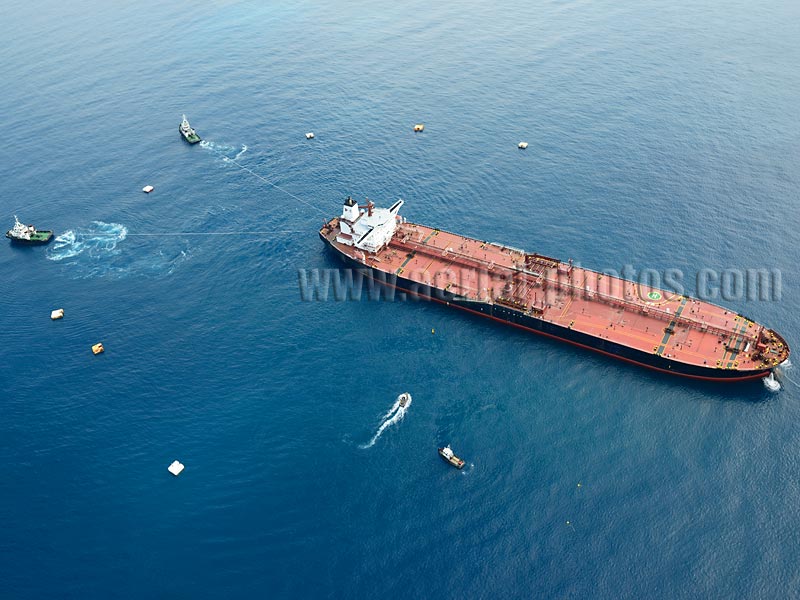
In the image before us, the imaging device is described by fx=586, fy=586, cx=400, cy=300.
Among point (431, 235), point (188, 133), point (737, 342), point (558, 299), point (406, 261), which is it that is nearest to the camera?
point (737, 342)

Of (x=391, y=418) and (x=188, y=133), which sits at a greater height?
(x=188, y=133)

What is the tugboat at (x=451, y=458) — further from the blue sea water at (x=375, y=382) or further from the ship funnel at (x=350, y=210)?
the ship funnel at (x=350, y=210)

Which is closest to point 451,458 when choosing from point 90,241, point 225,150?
point 90,241

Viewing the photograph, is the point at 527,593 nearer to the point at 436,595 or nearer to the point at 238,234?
the point at 436,595

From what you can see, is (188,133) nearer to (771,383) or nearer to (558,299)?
(558,299)

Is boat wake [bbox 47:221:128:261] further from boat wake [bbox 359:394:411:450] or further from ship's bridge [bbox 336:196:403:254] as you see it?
boat wake [bbox 359:394:411:450]

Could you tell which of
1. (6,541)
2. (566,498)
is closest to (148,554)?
(6,541)
